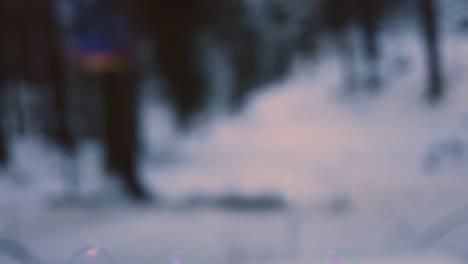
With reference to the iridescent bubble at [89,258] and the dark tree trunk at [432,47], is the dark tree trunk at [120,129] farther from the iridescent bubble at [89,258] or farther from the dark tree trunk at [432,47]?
the dark tree trunk at [432,47]

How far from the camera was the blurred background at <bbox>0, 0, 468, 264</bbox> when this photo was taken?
20.8ft

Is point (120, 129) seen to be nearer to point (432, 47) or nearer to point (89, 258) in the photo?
point (89, 258)

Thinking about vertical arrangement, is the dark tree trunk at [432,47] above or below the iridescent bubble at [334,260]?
above

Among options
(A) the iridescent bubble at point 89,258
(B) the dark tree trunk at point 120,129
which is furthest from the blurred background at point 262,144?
(A) the iridescent bubble at point 89,258

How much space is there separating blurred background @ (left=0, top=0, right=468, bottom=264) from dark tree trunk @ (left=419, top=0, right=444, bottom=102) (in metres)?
0.04

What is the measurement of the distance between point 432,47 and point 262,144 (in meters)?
8.29

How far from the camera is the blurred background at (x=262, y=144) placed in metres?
6.35

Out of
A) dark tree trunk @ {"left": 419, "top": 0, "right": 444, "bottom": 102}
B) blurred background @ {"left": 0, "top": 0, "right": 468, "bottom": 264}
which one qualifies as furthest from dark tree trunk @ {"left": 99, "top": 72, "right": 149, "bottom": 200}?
dark tree trunk @ {"left": 419, "top": 0, "right": 444, "bottom": 102}

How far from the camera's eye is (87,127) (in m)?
22.7

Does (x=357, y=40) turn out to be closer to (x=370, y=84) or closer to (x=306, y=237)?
(x=370, y=84)

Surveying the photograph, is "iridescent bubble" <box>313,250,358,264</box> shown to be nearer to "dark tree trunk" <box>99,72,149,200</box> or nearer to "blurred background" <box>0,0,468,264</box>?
"blurred background" <box>0,0,468,264</box>

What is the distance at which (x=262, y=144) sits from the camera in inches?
690

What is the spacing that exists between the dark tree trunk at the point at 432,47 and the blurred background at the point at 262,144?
1.6 inches

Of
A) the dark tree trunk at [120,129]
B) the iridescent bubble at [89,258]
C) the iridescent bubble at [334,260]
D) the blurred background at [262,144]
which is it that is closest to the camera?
the iridescent bubble at [89,258]
